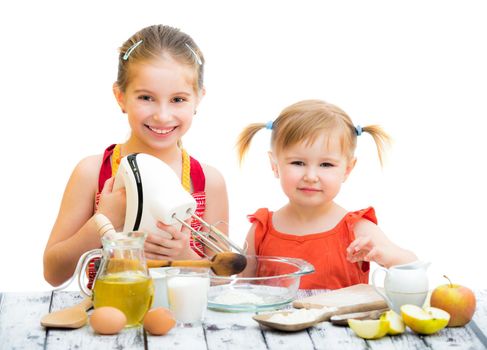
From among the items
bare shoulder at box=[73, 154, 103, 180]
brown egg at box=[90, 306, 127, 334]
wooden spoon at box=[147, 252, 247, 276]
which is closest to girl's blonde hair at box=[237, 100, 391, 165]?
bare shoulder at box=[73, 154, 103, 180]

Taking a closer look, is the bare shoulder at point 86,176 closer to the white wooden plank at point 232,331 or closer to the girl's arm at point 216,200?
the girl's arm at point 216,200

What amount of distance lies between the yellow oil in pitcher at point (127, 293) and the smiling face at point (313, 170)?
2.56 feet

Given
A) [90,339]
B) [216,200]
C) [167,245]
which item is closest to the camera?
[90,339]

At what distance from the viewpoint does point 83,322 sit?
181 cm

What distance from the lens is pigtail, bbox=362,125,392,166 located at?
2588 millimetres

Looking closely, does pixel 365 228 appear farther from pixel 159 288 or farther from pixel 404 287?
pixel 159 288

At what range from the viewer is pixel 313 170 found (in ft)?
8.04

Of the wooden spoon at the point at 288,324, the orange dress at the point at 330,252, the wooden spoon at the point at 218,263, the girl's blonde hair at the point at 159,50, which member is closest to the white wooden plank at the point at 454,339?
the wooden spoon at the point at 288,324

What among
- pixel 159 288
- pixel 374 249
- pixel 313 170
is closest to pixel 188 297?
pixel 159 288

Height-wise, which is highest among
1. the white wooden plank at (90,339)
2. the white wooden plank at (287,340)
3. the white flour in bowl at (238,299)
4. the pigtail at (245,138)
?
→ the pigtail at (245,138)

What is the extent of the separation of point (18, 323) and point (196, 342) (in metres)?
0.40

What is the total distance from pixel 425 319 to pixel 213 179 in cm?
108

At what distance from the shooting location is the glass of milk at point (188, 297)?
1.83 m

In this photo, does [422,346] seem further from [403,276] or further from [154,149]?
[154,149]
